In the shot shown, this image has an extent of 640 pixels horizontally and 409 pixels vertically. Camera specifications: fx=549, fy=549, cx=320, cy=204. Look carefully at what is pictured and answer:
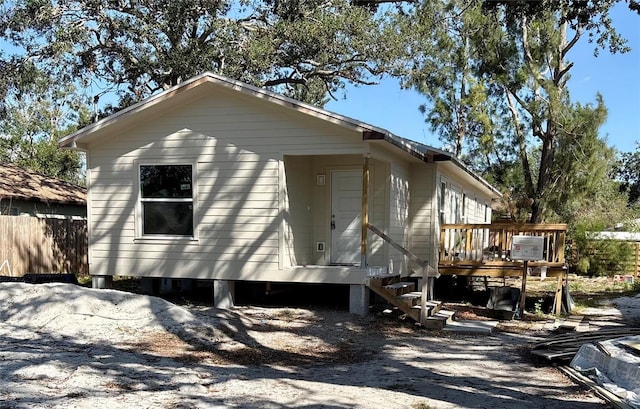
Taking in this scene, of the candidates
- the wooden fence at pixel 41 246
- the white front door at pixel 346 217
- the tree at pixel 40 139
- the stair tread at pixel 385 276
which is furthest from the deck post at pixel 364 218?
the tree at pixel 40 139

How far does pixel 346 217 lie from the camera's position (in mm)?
11461

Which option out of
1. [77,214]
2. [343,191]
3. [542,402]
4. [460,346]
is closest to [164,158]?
Answer: [343,191]

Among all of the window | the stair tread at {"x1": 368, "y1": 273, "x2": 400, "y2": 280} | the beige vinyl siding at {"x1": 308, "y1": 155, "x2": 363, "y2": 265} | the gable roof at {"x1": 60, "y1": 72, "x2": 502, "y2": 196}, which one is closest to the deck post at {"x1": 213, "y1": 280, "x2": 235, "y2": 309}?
the window

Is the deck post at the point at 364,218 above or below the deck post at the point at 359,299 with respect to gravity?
above

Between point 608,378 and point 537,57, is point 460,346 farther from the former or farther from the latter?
point 537,57

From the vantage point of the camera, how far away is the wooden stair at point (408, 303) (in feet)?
31.3

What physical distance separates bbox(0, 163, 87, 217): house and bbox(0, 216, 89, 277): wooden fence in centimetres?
191

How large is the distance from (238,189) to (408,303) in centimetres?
383

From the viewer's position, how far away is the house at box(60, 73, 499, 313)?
10.2 metres

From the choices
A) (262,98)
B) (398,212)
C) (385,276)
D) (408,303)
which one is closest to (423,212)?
(398,212)

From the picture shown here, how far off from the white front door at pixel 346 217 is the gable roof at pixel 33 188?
1102 cm

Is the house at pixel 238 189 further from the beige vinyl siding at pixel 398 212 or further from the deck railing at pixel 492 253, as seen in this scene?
the deck railing at pixel 492 253

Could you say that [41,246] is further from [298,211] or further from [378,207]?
[378,207]

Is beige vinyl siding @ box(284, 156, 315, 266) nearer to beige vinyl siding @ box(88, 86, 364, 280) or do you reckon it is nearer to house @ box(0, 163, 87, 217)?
beige vinyl siding @ box(88, 86, 364, 280)
